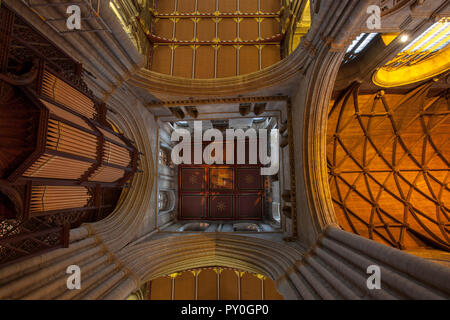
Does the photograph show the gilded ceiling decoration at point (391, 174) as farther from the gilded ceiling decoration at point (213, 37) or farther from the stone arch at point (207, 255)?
the gilded ceiling decoration at point (213, 37)

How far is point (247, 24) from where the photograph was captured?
30.0ft

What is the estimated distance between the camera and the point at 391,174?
7863 mm

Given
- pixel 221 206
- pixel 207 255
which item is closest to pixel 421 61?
pixel 207 255

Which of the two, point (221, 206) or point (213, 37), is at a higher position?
point (213, 37)

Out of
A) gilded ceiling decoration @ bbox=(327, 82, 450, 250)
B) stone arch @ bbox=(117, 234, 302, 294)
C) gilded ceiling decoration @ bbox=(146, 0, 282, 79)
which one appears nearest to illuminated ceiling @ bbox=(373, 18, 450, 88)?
gilded ceiling decoration @ bbox=(327, 82, 450, 250)

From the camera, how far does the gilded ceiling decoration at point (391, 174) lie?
737 centimetres

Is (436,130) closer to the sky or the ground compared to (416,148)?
closer to the sky

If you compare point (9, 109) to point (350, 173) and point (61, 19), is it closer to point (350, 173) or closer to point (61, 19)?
point (61, 19)

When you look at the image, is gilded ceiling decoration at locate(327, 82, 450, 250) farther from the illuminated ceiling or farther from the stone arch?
the stone arch

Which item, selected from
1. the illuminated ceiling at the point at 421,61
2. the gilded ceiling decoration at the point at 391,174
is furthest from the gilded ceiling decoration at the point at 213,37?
the gilded ceiling decoration at the point at 391,174

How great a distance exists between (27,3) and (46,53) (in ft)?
2.45

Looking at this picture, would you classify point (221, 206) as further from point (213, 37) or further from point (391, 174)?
point (213, 37)

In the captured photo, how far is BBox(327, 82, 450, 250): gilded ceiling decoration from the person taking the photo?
7.37 m
